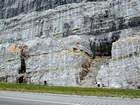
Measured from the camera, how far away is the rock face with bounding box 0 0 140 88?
29.7 metres

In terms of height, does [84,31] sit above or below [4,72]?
above

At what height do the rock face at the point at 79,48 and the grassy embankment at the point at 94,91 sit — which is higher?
the rock face at the point at 79,48

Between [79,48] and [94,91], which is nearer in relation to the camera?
[94,91]

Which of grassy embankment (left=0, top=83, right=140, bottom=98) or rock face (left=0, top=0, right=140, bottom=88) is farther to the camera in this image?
rock face (left=0, top=0, right=140, bottom=88)

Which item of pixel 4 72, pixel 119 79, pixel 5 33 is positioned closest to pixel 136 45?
pixel 119 79

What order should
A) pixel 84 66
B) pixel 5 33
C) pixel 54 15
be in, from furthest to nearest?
1. pixel 5 33
2. pixel 54 15
3. pixel 84 66

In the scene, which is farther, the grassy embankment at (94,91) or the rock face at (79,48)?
the rock face at (79,48)

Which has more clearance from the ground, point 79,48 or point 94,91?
point 79,48

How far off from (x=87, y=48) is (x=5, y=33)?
25348 millimetres

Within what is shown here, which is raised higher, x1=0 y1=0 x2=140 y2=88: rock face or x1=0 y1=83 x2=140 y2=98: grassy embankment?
x1=0 y1=0 x2=140 y2=88: rock face

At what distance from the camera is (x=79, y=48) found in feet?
116

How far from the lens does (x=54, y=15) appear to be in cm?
4512

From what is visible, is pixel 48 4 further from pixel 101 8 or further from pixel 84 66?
pixel 84 66

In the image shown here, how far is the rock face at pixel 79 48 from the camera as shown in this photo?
1169 inches
